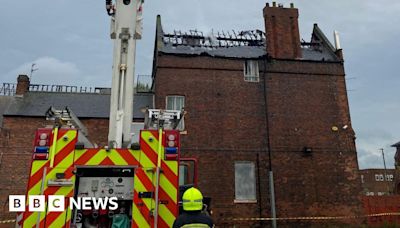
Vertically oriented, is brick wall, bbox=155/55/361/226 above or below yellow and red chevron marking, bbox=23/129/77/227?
above

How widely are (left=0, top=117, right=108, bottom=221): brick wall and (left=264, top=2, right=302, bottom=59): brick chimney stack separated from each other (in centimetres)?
1076

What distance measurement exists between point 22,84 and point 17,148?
461 centimetres

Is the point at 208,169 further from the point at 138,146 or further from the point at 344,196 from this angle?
the point at 138,146

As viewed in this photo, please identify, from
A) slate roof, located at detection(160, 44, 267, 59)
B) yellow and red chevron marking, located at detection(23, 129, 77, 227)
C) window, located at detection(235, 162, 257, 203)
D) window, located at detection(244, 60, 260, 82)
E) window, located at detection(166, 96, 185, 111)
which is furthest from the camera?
window, located at detection(244, 60, 260, 82)

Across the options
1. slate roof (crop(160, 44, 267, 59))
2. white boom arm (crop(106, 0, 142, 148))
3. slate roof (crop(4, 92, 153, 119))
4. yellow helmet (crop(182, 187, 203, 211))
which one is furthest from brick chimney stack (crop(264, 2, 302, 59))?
yellow helmet (crop(182, 187, 203, 211))

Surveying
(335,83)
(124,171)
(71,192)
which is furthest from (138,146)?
(335,83)

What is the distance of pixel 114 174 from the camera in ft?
18.3

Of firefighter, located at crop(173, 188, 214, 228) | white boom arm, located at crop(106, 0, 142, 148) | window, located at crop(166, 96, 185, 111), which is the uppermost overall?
window, located at crop(166, 96, 185, 111)

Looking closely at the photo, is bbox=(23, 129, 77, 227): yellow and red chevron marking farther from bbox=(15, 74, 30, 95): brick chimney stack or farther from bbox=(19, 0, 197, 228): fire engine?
bbox=(15, 74, 30, 95): brick chimney stack

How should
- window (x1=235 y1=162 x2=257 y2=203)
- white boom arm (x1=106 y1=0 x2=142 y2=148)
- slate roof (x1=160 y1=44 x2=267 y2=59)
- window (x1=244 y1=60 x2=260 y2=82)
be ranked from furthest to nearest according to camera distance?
window (x1=244 y1=60 x2=260 y2=82), slate roof (x1=160 y1=44 x2=267 y2=59), window (x1=235 y1=162 x2=257 y2=203), white boom arm (x1=106 y1=0 x2=142 y2=148)

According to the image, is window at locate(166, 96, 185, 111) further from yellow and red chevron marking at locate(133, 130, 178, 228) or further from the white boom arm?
yellow and red chevron marking at locate(133, 130, 178, 228)

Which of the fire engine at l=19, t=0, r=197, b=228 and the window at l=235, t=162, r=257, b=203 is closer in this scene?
the fire engine at l=19, t=0, r=197, b=228

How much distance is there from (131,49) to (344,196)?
15.9 metres

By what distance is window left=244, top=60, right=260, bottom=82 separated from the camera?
19.7 m
